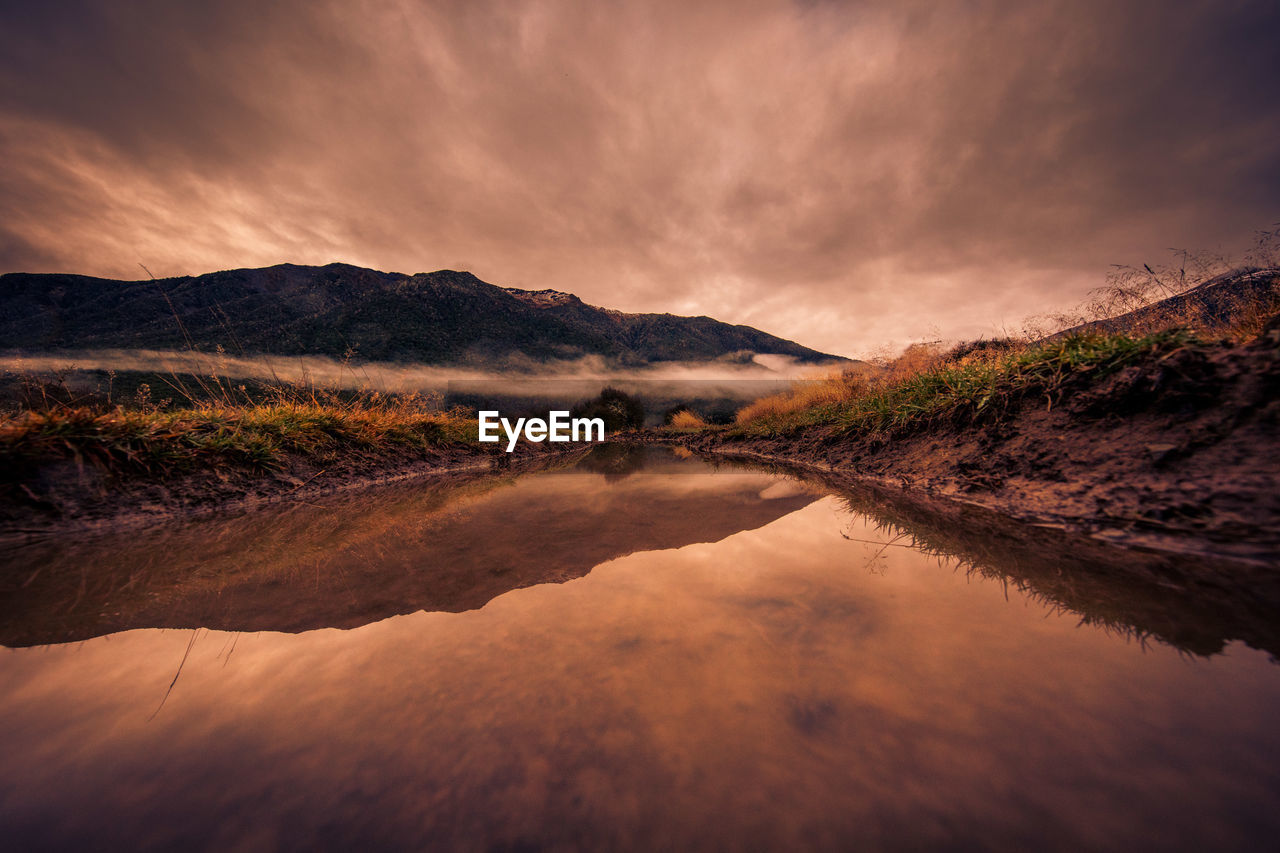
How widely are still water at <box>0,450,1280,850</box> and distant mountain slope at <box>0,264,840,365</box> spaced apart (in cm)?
5847

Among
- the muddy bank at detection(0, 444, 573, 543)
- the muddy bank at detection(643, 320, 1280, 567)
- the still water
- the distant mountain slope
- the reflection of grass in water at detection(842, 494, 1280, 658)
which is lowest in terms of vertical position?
the muddy bank at detection(0, 444, 573, 543)

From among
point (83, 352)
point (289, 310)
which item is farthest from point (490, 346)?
point (83, 352)

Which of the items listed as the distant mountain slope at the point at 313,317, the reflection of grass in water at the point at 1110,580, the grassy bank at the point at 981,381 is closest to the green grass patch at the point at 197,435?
the reflection of grass in water at the point at 1110,580

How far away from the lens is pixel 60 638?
5.04ft

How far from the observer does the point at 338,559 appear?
7.82 ft

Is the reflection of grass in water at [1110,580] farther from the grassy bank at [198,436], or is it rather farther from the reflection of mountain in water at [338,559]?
the grassy bank at [198,436]

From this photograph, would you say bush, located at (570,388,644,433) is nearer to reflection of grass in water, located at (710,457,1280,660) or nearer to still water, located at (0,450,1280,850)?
reflection of grass in water, located at (710,457,1280,660)

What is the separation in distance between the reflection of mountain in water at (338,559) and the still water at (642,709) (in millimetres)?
28

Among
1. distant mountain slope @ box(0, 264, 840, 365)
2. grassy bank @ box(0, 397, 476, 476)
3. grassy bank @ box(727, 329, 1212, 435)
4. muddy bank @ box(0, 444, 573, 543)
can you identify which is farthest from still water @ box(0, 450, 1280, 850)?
distant mountain slope @ box(0, 264, 840, 365)

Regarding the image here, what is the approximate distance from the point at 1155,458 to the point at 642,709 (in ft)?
11.9

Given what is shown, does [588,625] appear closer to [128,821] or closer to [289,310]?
[128,821]

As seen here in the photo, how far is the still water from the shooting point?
2.47 ft

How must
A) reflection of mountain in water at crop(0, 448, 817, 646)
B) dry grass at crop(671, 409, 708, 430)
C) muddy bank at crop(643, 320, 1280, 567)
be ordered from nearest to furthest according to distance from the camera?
reflection of mountain in water at crop(0, 448, 817, 646) → muddy bank at crop(643, 320, 1280, 567) → dry grass at crop(671, 409, 708, 430)

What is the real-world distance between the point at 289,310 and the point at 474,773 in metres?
81.9
